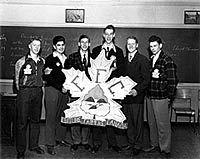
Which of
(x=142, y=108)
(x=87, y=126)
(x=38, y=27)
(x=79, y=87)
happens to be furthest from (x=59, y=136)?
(x=38, y=27)

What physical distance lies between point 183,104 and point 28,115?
1648 mm

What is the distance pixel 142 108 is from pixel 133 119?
139mm

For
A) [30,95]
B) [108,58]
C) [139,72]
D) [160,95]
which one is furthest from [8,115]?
[160,95]

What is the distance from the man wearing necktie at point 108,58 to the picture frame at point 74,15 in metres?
0.28

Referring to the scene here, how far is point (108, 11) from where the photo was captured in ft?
12.8

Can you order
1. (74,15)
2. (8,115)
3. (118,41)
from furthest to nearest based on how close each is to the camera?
(8,115) → (74,15) → (118,41)

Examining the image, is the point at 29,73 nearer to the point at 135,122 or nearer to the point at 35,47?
the point at 35,47

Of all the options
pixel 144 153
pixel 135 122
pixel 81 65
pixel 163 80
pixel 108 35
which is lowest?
pixel 144 153

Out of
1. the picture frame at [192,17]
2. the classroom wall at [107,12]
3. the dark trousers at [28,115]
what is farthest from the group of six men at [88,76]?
the picture frame at [192,17]

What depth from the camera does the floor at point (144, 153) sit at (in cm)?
389

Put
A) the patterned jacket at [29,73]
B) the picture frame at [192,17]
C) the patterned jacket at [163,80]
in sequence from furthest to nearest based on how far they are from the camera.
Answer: the picture frame at [192,17]
the patterned jacket at [29,73]
the patterned jacket at [163,80]

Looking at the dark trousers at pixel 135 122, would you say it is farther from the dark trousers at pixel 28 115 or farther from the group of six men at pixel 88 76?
the dark trousers at pixel 28 115

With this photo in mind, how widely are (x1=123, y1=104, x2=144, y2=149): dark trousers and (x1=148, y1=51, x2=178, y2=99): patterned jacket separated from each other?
19cm

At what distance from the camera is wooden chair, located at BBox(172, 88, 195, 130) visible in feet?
13.2
